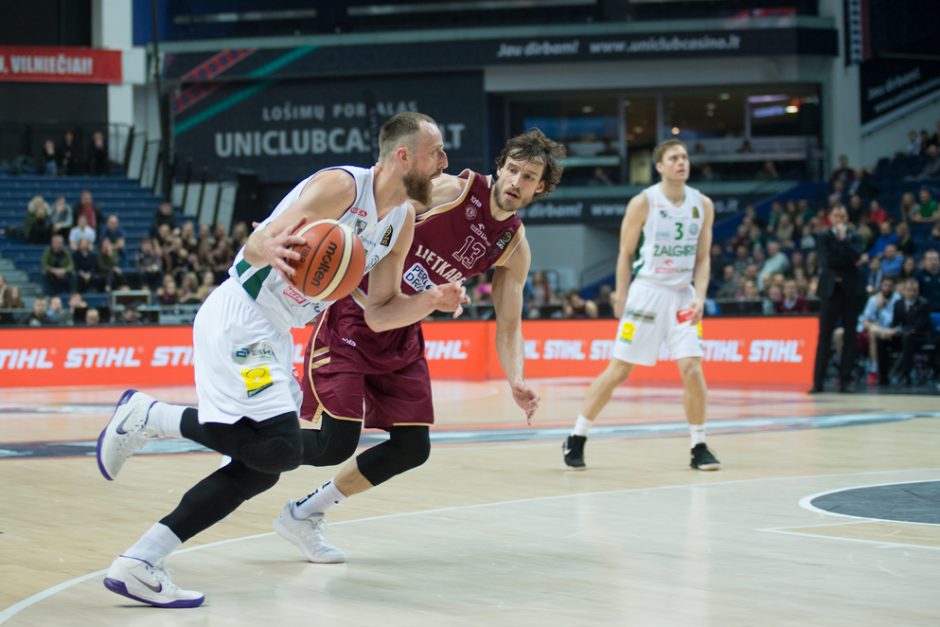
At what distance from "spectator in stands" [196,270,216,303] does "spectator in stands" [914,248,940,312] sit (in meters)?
11.2

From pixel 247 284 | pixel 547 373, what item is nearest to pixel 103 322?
pixel 547 373

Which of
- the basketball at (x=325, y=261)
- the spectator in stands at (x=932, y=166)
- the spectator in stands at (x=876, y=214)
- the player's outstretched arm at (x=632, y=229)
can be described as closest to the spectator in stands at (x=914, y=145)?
the spectator in stands at (x=932, y=166)

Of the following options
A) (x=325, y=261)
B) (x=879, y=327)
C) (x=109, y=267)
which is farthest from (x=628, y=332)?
(x=109, y=267)

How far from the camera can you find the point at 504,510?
6.86 meters

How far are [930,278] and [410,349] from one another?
46.2ft

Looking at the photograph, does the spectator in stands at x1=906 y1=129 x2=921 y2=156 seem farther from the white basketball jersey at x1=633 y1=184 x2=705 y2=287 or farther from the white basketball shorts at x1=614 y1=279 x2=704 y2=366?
the white basketball shorts at x1=614 y1=279 x2=704 y2=366

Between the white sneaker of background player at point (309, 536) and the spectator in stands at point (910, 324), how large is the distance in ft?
42.0

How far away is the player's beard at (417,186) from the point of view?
195 inches

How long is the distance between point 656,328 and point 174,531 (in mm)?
4829

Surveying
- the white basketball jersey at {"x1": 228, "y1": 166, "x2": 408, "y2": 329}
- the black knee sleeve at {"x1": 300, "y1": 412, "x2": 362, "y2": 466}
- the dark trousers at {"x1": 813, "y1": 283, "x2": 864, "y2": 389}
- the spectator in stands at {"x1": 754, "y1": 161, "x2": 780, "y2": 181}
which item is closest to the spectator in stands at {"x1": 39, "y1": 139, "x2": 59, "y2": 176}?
the spectator in stands at {"x1": 754, "y1": 161, "x2": 780, "y2": 181}

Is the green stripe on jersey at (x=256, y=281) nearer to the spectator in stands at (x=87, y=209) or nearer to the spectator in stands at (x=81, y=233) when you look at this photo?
the spectator in stands at (x=81, y=233)

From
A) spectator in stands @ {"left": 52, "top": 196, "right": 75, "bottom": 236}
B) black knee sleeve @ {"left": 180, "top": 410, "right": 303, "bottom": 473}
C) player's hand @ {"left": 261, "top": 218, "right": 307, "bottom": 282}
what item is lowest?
black knee sleeve @ {"left": 180, "top": 410, "right": 303, "bottom": 473}

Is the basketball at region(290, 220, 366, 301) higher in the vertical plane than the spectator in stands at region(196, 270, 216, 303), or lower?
lower

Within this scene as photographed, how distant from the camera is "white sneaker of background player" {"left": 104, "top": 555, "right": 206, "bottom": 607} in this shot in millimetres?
4555
